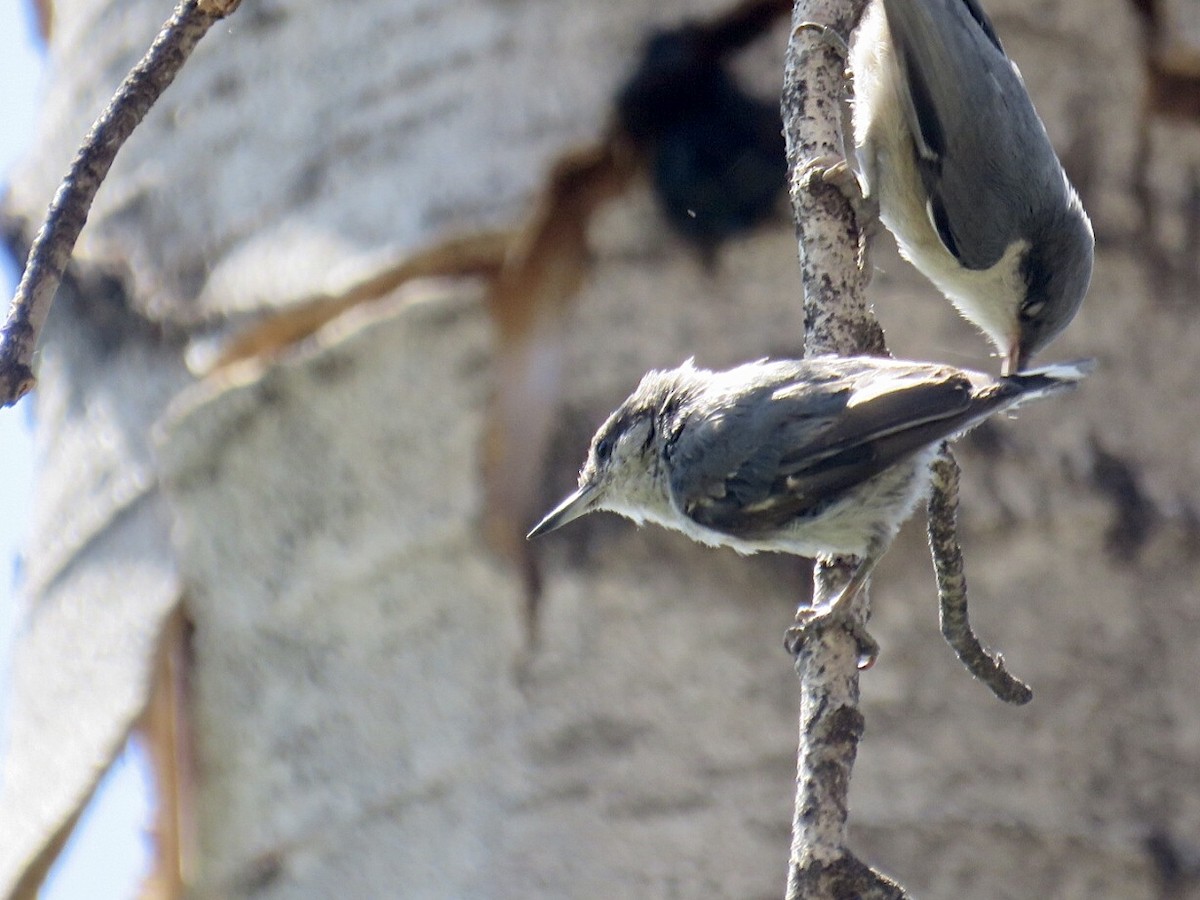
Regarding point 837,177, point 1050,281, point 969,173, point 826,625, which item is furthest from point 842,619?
point 969,173

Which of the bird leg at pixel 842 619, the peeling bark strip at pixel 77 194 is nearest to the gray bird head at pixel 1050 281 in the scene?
the bird leg at pixel 842 619

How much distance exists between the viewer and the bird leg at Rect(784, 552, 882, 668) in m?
1.61

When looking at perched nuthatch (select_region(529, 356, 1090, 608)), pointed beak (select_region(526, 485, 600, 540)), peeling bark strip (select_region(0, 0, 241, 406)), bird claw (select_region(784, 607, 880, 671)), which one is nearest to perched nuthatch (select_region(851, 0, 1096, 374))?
perched nuthatch (select_region(529, 356, 1090, 608))

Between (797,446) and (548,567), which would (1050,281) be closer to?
(797,446)

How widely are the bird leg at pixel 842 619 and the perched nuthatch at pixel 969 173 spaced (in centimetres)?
73

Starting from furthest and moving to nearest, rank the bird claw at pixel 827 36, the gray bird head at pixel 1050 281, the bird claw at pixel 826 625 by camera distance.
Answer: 1. the gray bird head at pixel 1050 281
2. the bird claw at pixel 827 36
3. the bird claw at pixel 826 625

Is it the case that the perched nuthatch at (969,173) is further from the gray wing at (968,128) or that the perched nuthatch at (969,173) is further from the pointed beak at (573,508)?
the pointed beak at (573,508)

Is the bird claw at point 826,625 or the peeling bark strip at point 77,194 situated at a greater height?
the peeling bark strip at point 77,194

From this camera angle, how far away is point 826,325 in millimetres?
1911

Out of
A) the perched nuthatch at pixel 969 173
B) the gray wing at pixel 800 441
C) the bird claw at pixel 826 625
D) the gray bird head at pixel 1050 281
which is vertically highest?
the perched nuthatch at pixel 969 173

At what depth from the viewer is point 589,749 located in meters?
2.50

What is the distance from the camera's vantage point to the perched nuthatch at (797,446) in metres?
1.88

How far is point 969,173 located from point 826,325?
0.78 m

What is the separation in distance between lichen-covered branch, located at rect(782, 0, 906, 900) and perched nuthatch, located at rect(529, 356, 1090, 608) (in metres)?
0.06
